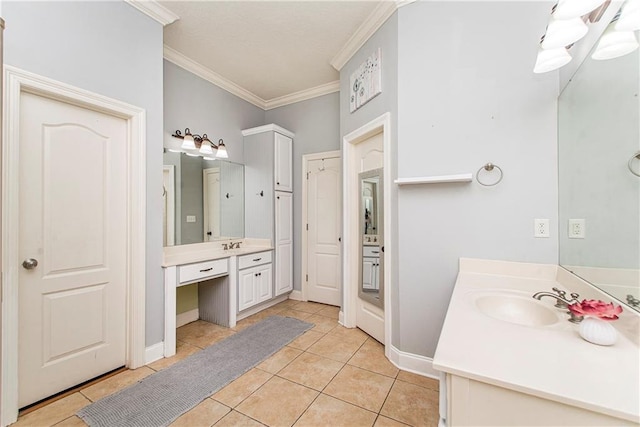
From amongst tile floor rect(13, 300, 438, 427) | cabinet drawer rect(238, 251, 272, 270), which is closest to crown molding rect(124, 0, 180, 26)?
cabinet drawer rect(238, 251, 272, 270)

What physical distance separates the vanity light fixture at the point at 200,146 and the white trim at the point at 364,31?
1671mm

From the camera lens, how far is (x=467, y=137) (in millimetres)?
1870

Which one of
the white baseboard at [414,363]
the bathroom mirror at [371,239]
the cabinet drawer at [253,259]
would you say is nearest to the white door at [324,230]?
the cabinet drawer at [253,259]

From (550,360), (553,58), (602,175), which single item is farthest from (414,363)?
(553,58)

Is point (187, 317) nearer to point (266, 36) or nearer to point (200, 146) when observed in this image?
point (200, 146)

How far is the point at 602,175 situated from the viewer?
3.99 ft

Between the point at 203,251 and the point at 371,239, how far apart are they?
1.94 metres

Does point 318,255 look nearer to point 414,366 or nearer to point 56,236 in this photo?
point 414,366

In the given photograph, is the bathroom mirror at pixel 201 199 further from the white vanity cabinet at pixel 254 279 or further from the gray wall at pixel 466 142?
the gray wall at pixel 466 142

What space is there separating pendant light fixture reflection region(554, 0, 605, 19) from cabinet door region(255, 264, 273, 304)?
3.19 m

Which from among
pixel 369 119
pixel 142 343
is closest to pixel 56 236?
pixel 142 343

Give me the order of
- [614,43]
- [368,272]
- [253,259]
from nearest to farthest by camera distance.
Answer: [614,43] < [368,272] < [253,259]

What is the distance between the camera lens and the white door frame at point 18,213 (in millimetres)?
1505

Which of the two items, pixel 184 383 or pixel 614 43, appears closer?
Answer: pixel 614 43
